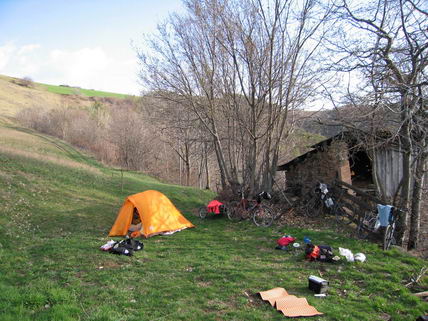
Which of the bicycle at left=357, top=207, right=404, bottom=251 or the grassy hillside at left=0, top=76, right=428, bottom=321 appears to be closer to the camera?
the grassy hillside at left=0, top=76, right=428, bottom=321

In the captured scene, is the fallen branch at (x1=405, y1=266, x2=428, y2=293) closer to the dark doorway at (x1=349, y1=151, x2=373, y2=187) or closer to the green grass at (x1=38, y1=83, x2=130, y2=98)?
the dark doorway at (x1=349, y1=151, x2=373, y2=187)

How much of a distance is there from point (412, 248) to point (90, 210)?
10.9 meters

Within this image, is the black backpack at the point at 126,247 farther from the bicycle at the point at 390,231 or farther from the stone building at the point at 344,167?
the stone building at the point at 344,167

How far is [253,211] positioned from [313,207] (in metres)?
2.16

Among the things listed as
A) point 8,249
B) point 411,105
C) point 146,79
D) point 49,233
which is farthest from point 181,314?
point 146,79

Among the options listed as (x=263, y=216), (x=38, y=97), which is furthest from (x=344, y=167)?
(x=38, y=97)

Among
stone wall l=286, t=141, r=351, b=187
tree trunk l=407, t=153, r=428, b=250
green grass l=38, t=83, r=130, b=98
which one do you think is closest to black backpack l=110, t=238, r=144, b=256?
stone wall l=286, t=141, r=351, b=187

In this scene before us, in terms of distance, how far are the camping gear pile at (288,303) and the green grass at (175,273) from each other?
14 centimetres

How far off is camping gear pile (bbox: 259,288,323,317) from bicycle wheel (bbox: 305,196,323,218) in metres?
6.44

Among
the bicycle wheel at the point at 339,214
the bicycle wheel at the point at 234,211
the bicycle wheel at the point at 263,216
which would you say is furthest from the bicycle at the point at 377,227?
the bicycle wheel at the point at 234,211

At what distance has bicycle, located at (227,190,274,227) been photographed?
11.5m

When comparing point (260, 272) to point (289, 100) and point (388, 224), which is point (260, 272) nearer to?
point (388, 224)

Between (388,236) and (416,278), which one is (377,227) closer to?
(388,236)

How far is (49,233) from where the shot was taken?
32.8ft
